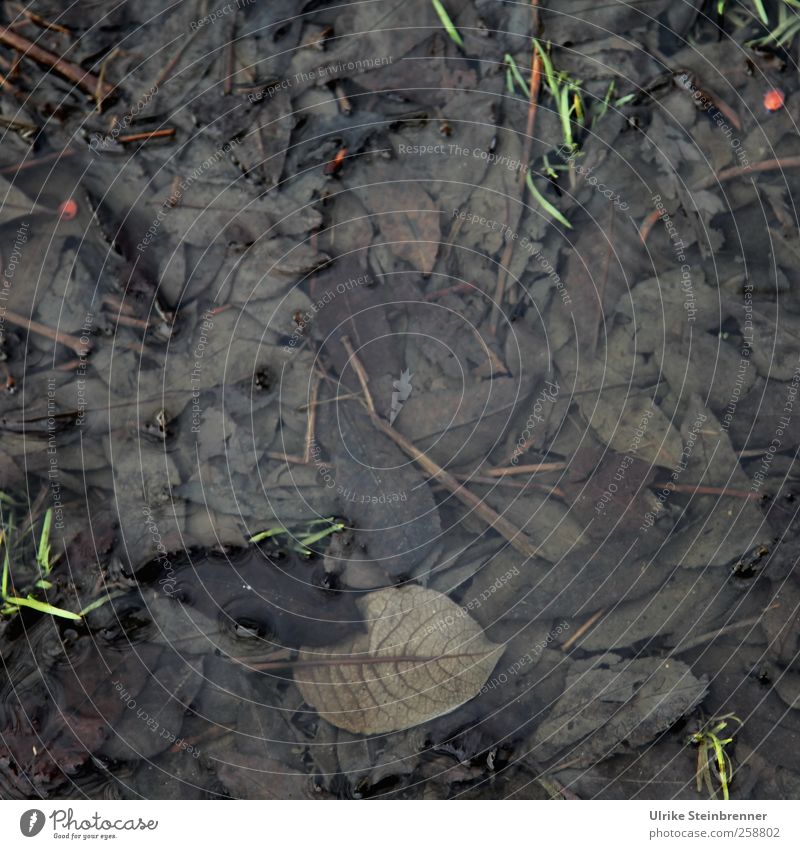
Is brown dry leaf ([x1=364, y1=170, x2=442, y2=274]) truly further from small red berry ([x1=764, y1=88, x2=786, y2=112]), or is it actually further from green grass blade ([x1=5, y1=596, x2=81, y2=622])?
green grass blade ([x1=5, y1=596, x2=81, y2=622])

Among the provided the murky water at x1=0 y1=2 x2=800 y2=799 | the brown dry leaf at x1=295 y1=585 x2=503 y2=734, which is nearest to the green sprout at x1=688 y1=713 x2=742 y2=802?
the murky water at x1=0 y1=2 x2=800 y2=799

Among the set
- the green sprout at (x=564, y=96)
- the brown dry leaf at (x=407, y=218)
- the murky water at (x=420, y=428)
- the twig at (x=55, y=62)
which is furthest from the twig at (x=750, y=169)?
the twig at (x=55, y=62)

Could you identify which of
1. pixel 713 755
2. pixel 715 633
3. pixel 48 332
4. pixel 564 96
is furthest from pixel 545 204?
pixel 713 755

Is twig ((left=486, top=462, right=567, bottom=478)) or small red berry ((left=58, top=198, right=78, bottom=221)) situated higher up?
small red berry ((left=58, top=198, right=78, bottom=221))

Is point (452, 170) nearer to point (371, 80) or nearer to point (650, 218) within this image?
point (371, 80)
